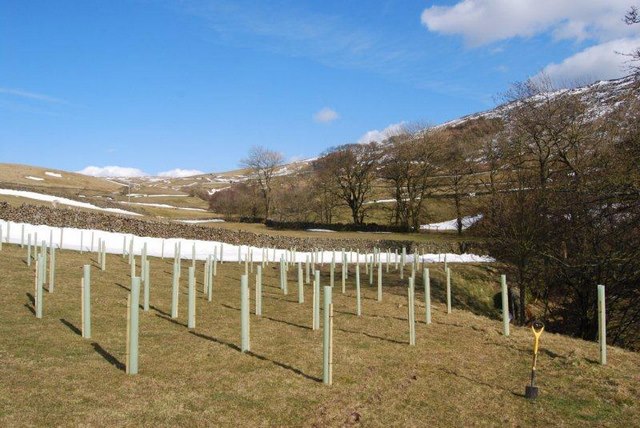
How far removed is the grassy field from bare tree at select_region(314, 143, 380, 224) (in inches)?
2058

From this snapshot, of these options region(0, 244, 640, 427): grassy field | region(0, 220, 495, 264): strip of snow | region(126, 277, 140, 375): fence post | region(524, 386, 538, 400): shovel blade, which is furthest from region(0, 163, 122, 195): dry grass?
region(524, 386, 538, 400): shovel blade

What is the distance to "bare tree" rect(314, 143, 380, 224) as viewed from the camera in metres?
65.4

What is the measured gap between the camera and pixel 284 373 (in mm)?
7891

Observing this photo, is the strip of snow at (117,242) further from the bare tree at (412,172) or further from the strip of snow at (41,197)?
the bare tree at (412,172)

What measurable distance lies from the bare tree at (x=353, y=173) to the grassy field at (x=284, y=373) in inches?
2058

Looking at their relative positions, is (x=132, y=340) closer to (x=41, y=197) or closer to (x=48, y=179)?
(x=41, y=197)

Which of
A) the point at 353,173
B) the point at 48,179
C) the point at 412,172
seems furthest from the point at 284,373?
the point at 48,179

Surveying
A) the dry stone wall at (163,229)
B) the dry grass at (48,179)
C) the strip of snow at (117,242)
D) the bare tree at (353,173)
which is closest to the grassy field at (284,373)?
the strip of snow at (117,242)

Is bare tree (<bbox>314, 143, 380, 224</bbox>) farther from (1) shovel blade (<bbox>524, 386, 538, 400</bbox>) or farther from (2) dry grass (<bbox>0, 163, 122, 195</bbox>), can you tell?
(1) shovel blade (<bbox>524, 386, 538, 400</bbox>)

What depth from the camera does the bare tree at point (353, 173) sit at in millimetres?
65375

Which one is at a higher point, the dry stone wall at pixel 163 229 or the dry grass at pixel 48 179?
the dry grass at pixel 48 179

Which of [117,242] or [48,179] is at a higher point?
[48,179]

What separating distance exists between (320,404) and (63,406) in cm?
318

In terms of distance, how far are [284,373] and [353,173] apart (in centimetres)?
5832
